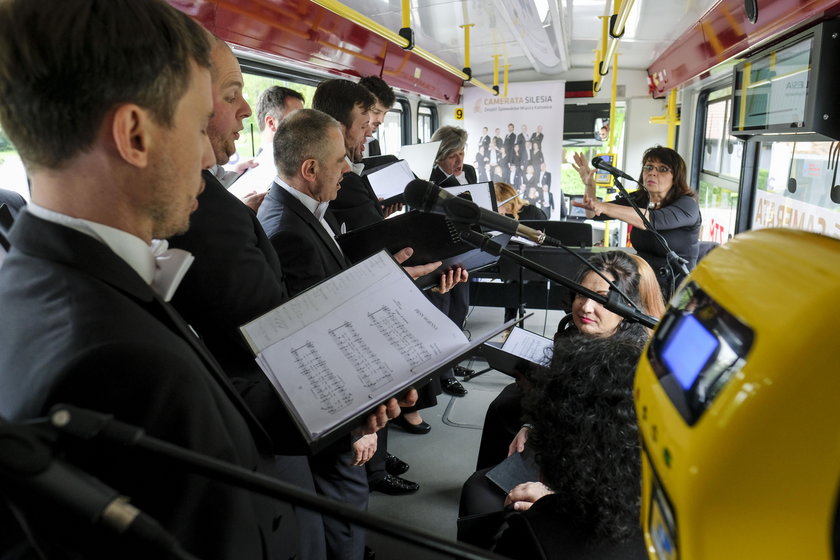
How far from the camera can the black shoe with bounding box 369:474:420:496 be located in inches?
116

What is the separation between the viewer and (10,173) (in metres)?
2.07

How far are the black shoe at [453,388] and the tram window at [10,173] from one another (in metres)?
2.80

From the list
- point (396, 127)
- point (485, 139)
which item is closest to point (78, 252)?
point (396, 127)

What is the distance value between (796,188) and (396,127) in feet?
14.9

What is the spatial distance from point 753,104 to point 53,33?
370cm

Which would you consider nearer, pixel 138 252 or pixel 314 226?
pixel 138 252

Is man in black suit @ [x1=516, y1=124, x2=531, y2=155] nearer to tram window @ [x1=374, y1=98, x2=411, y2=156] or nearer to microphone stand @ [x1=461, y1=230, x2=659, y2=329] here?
tram window @ [x1=374, y1=98, x2=411, y2=156]

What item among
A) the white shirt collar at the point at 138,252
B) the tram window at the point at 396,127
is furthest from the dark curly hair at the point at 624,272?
the tram window at the point at 396,127

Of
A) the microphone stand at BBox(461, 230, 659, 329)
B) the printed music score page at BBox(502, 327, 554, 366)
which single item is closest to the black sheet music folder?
the printed music score page at BBox(502, 327, 554, 366)

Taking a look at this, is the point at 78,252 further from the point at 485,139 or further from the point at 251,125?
the point at 485,139

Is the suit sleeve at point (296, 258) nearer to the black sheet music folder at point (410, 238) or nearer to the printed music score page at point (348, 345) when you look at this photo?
the black sheet music folder at point (410, 238)

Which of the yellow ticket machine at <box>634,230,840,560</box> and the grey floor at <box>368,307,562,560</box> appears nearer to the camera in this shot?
the yellow ticket machine at <box>634,230,840,560</box>

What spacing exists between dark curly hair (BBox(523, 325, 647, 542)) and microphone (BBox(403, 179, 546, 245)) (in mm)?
298

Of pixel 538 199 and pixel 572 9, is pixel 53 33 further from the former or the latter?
pixel 538 199
